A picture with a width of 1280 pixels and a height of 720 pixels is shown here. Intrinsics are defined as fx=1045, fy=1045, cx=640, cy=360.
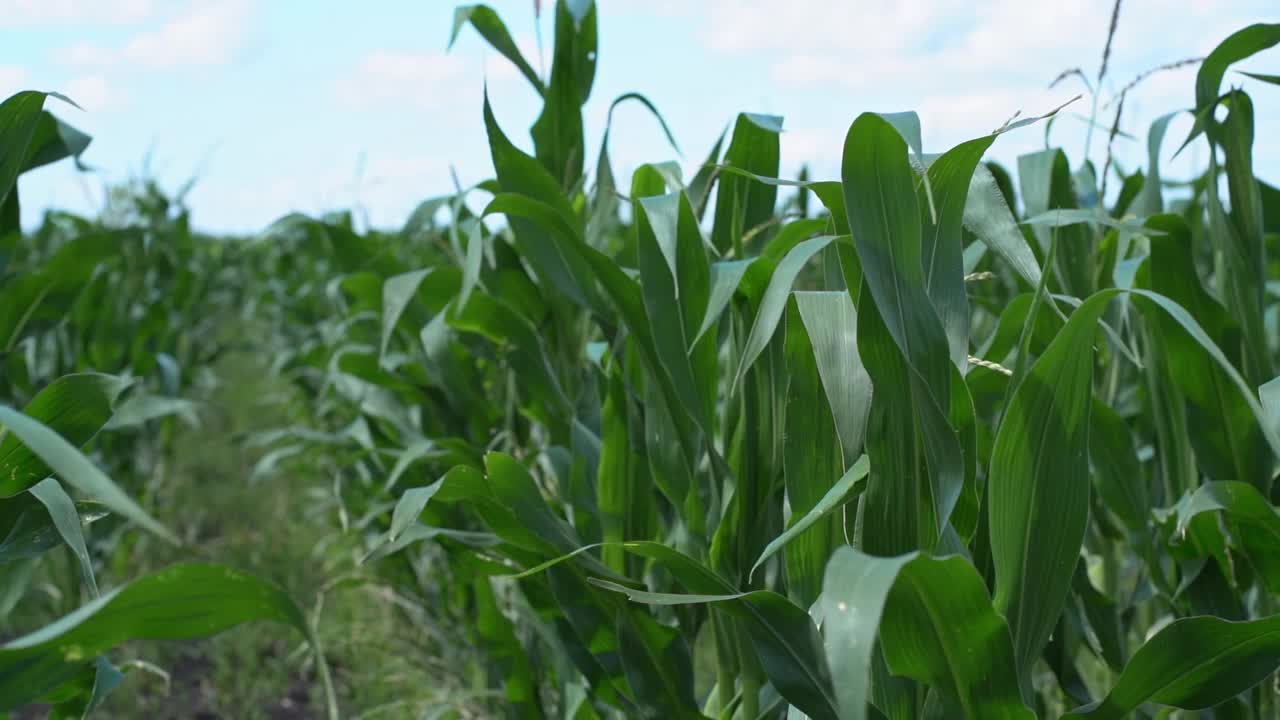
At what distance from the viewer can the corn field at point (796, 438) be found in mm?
697

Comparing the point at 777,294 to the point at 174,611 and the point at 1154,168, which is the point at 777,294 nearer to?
the point at 174,611

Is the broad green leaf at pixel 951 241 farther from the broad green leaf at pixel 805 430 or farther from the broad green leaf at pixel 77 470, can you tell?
the broad green leaf at pixel 77 470

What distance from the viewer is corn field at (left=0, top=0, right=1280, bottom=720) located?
0.70 metres

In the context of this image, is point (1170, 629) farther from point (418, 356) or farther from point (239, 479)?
point (239, 479)

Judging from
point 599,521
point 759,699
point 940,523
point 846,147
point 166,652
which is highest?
point 846,147

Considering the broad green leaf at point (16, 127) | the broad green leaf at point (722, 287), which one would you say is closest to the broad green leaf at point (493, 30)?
the broad green leaf at point (16, 127)

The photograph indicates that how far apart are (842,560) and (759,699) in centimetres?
46

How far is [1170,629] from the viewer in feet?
→ 2.46

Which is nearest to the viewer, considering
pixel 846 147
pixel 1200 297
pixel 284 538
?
pixel 846 147

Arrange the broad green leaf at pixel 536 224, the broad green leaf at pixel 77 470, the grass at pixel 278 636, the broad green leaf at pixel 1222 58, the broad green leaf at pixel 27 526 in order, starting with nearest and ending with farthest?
1. the broad green leaf at pixel 77 470
2. the broad green leaf at pixel 27 526
3. the broad green leaf at pixel 1222 58
4. the broad green leaf at pixel 536 224
5. the grass at pixel 278 636


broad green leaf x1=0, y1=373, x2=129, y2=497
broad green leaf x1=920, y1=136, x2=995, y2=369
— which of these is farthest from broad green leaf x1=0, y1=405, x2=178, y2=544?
broad green leaf x1=920, y1=136, x2=995, y2=369

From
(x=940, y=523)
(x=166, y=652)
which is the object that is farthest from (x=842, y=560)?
(x=166, y=652)

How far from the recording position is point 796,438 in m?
0.83

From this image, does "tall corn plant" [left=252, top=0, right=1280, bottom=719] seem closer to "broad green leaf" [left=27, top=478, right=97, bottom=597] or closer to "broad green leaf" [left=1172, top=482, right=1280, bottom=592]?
"broad green leaf" [left=1172, top=482, right=1280, bottom=592]
